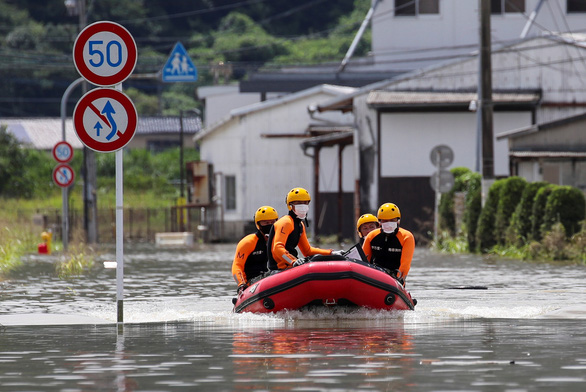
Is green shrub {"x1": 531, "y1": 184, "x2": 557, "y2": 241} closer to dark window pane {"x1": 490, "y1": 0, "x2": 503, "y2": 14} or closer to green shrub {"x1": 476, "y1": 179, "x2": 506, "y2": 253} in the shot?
green shrub {"x1": 476, "y1": 179, "x2": 506, "y2": 253}

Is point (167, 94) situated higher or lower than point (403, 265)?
higher

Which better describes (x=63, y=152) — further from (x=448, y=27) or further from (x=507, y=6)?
(x=507, y=6)

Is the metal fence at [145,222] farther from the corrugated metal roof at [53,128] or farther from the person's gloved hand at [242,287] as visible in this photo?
the person's gloved hand at [242,287]

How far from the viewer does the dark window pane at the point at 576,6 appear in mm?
58844

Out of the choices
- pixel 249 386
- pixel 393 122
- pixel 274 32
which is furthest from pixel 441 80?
pixel 274 32

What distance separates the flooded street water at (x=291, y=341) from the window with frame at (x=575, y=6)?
39226 mm

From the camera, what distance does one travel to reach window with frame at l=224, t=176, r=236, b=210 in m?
53.6

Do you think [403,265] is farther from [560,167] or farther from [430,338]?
[560,167]

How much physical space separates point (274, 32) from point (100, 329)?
77.2 metres

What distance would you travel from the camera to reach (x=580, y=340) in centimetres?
1207

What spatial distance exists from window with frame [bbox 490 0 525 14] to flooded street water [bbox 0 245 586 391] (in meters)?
36.4

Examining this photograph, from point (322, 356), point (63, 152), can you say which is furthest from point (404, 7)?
point (322, 356)

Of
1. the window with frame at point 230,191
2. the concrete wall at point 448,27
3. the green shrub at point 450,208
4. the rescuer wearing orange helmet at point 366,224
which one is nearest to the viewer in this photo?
the rescuer wearing orange helmet at point 366,224

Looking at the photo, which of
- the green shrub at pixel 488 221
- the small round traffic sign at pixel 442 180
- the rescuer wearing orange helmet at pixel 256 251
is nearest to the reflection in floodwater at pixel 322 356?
the rescuer wearing orange helmet at pixel 256 251
